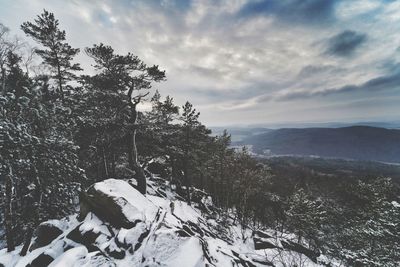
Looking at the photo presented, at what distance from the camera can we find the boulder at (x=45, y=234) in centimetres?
908

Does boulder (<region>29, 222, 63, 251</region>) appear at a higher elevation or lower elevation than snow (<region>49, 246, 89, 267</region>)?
lower

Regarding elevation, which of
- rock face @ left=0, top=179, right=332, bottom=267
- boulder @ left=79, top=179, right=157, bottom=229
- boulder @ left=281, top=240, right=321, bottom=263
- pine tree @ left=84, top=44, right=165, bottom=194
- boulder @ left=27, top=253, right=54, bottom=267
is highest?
pine tree @ left=84, top=44, right=165, bottom=194

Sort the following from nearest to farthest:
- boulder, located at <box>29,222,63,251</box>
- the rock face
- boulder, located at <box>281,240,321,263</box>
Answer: the rock face
boulder, located at <box>29,222,63,251</box>
boulder, located at <box>281,240,321,263</box>

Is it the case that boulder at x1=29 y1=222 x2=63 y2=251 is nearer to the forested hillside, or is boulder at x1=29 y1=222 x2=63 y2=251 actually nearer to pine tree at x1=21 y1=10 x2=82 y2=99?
the forested hillside

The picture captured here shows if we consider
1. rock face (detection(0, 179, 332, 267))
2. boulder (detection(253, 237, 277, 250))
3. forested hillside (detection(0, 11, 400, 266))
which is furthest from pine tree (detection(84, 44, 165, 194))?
boulder (detection(253, 237, 277, 250))

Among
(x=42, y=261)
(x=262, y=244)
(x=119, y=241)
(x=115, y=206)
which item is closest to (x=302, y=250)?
(x=262, y=244)

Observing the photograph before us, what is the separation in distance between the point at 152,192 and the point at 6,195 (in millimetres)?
9501

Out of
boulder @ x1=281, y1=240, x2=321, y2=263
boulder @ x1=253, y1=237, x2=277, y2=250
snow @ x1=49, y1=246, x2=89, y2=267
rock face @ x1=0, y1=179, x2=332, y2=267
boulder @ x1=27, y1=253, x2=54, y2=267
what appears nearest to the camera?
snow @ x1=49, y1=246, x2=89, y2=267

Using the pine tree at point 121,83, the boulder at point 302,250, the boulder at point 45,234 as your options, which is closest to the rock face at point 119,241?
the boulder at point 45,234

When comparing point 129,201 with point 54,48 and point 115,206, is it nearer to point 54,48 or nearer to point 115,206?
point 115,206

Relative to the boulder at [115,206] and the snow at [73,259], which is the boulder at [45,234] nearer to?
the boulder at [115,206]

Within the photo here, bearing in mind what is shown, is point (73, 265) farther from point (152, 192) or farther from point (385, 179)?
point (385, 179)

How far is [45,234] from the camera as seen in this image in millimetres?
9219

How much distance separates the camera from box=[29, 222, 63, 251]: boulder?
9.08 meters
